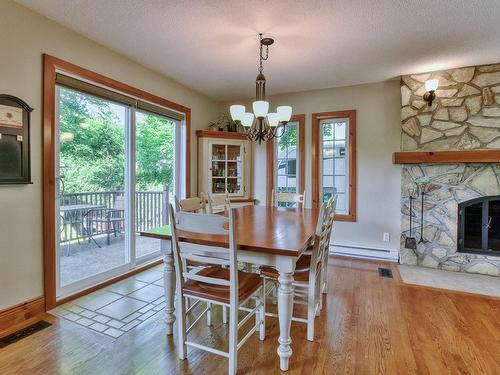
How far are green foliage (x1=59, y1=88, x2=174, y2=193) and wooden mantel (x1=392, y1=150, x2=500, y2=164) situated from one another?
3.26 m

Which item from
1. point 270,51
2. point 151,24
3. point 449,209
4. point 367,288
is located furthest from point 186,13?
point 449,209

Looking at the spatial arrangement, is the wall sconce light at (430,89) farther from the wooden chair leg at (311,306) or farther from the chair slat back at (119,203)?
the chair slat back at (119,203)

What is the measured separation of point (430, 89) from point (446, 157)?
0.87 m

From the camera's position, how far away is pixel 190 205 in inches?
99.7

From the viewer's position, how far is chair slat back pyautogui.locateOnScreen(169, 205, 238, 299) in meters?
1.51

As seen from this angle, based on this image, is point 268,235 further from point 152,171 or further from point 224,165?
point 224,165

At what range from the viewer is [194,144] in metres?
4.37

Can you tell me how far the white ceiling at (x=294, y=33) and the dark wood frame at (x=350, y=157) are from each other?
637 mm

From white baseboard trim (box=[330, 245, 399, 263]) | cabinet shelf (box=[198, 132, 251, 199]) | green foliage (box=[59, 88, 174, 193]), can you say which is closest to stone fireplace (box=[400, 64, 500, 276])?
white baseboard trim (box=[330, 245, 399, 263])

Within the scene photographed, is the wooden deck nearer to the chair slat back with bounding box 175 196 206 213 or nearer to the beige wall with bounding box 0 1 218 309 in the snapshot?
the beige wall with bounding box 0 1 218 309

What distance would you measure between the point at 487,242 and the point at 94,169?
4.69 m

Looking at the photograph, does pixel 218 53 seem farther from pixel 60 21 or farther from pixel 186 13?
pixel 60 21

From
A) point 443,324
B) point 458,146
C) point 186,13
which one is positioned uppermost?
point 186,13

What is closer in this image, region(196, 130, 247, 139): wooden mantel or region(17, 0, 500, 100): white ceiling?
region(17, 0, 500, 100): white ceiling
